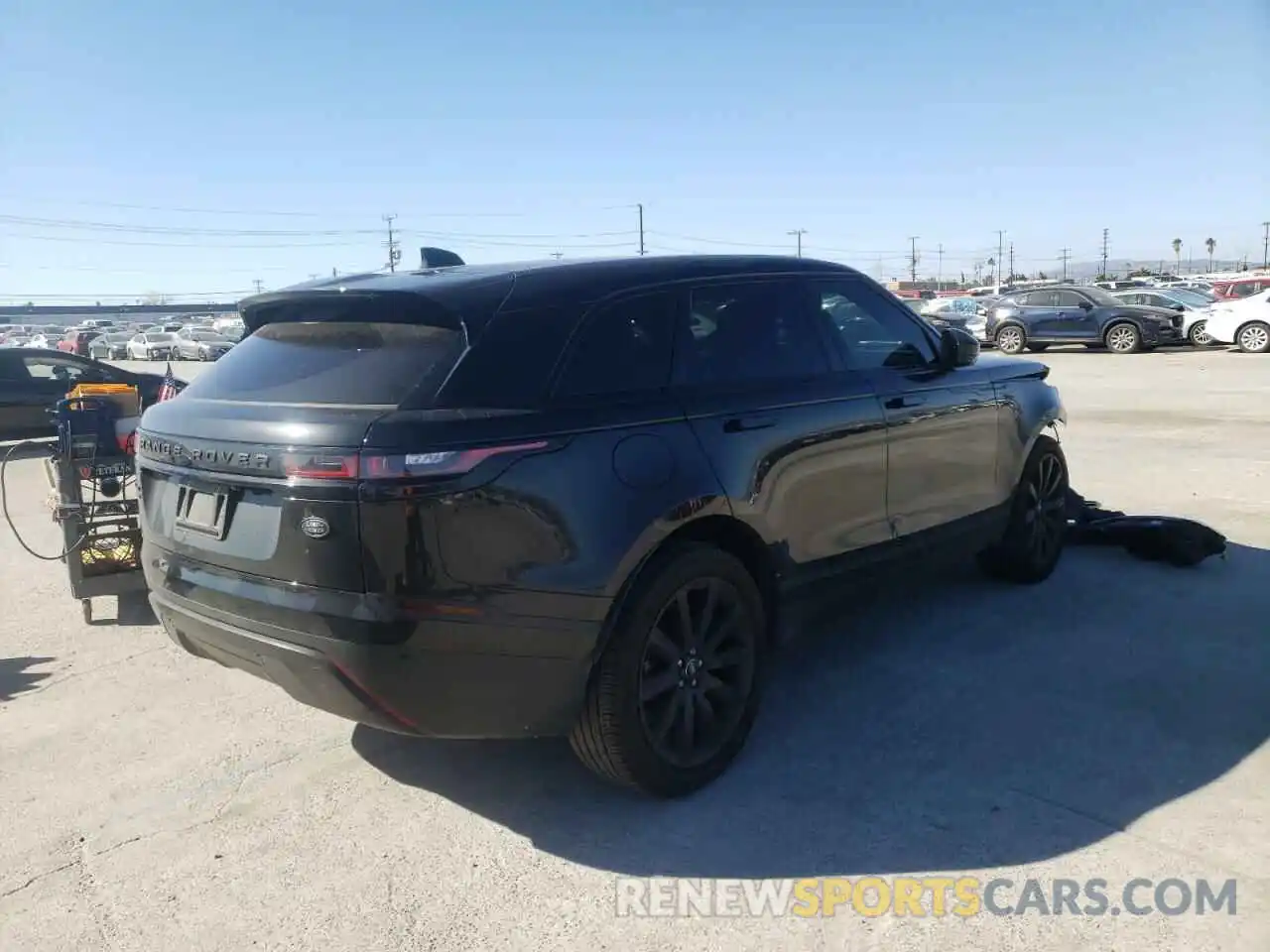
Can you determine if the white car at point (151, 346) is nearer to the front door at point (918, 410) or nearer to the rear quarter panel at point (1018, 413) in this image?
the rear quarter panel at point (1018, 413)

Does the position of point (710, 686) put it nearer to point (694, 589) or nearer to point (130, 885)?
point (694, 589)

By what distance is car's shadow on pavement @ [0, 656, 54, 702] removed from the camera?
469cm

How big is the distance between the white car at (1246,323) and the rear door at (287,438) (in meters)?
25.1

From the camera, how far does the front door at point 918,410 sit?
4523 mm

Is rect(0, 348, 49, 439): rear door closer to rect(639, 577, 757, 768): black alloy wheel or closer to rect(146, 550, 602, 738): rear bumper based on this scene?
rect(146, 550, 602, 738): rear bumper

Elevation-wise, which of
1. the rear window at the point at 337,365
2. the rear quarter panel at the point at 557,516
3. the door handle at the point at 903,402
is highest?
the rear window at the point at 337,365

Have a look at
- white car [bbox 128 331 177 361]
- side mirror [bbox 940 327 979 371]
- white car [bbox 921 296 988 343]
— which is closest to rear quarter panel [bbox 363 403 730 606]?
side mirror [bbox 940 327 979 371]

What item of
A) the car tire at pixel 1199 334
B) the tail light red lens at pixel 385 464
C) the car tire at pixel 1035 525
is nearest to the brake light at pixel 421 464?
the tail light red lens at pixel 385 464

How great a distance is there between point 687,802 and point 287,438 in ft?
5.84

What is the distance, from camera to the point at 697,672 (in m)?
3.58

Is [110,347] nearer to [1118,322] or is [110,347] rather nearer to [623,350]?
[1118,322]

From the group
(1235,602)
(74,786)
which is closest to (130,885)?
(74,786)

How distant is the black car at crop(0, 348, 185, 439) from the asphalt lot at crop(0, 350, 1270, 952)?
9.65m

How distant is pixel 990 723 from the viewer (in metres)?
4.02
